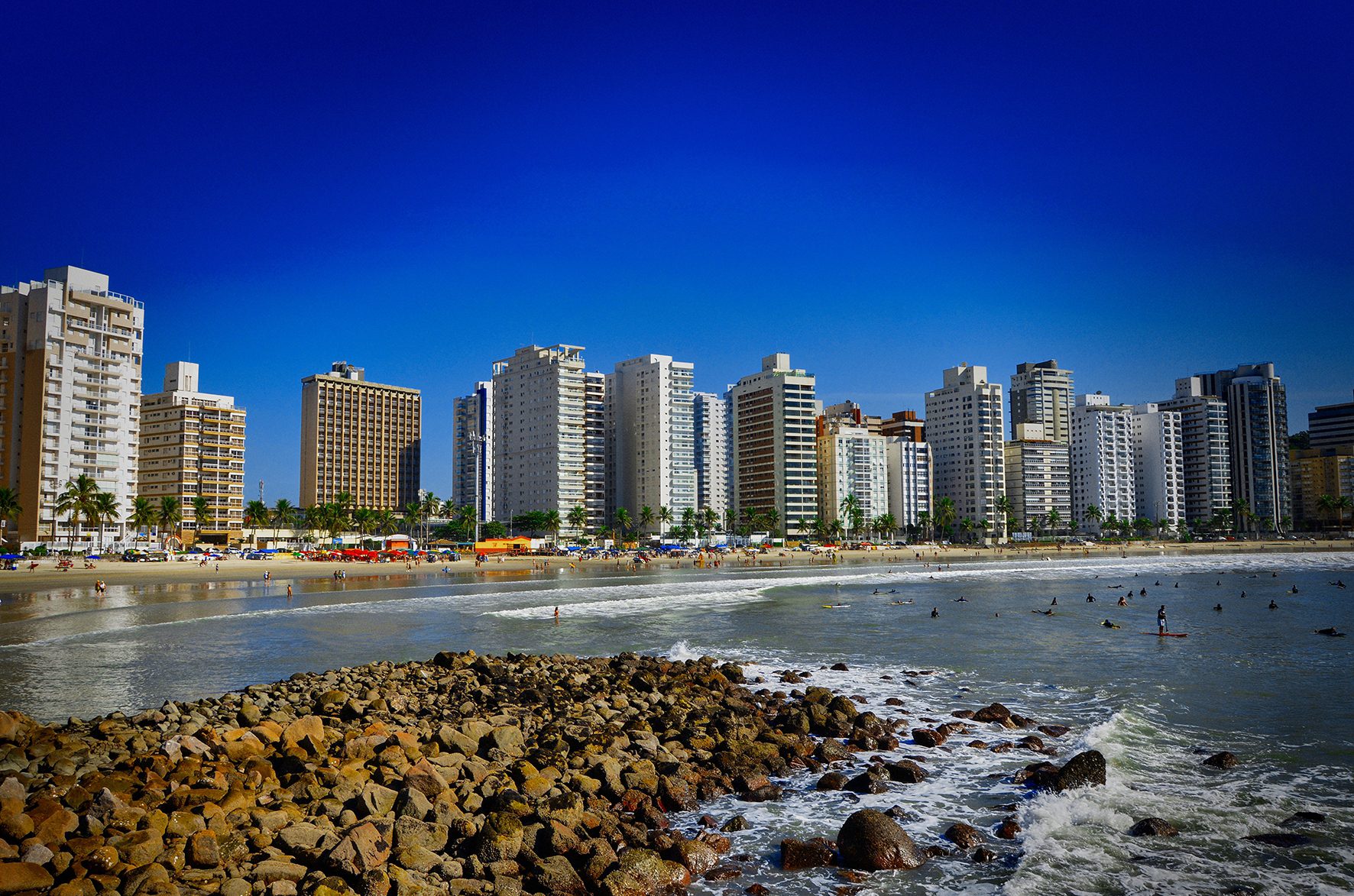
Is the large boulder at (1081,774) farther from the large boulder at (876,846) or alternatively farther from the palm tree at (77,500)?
the palm tree at (77,500)

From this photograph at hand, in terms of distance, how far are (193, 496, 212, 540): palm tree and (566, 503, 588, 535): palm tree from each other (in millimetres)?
58678

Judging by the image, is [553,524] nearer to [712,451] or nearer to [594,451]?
[594,451]

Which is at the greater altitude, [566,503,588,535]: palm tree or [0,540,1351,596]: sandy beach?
[566,503,588,535]: palm tree

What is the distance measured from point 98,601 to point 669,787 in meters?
51.4

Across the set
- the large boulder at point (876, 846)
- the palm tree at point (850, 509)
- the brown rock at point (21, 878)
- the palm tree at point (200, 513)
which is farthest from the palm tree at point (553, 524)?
the brown rock at point (21, 878)

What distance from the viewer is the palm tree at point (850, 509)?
179000mm

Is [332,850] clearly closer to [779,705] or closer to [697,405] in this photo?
[779,705]

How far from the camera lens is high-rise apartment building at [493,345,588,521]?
166000mm

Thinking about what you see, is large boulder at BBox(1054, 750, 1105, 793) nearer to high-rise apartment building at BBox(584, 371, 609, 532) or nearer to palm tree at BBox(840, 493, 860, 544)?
high-rise apartment building at BBox(584, 371, 609, 532)

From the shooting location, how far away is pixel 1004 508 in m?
182

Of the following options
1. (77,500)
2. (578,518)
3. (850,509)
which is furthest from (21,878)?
(850,509)

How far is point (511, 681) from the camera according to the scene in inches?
886

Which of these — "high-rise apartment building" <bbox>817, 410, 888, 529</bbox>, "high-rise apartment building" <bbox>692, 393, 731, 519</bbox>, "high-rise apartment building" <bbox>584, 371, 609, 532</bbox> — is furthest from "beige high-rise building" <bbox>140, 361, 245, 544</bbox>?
"high-rise apartment building" <bbox>817, 410, 888, 529</bbox>

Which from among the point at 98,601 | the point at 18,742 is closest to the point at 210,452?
the point at 98,601
